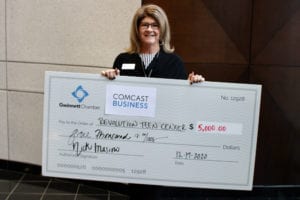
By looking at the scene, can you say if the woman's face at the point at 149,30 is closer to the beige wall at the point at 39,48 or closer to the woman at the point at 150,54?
the woman at the point at 150,54

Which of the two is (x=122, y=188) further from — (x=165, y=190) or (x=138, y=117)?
(x=138, y=117)

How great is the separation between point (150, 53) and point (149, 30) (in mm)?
166

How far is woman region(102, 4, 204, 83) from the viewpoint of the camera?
7.56ft

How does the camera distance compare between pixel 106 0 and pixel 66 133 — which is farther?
pixel 106 0

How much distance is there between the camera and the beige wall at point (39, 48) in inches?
143

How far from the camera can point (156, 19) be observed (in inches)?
90.4

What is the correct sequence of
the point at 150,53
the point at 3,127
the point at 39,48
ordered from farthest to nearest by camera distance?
the point at 3,127 < the point at 39,48 < the point at 150,53

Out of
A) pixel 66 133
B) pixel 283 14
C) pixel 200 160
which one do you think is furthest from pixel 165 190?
pixel 283 14

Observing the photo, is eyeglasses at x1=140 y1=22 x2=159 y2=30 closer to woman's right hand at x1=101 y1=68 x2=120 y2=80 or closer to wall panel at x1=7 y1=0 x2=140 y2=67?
woman's right hand at x1=101 y1=68 x2=120 y2=80

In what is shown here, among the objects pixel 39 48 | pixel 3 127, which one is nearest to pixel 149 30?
pixel 39 48

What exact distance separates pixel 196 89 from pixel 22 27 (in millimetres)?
2419

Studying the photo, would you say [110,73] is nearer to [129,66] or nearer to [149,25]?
[129,66]

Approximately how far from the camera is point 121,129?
237 centimetres

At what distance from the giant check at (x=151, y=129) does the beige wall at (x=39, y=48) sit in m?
1.39
